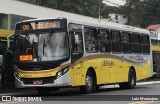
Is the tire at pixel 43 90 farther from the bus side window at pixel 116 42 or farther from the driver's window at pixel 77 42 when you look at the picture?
the bus side window at pixel 116 42

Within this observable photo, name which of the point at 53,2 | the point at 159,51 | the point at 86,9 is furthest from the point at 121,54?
Result: the point at 86,9

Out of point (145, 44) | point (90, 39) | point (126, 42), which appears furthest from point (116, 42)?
point (145, 44)

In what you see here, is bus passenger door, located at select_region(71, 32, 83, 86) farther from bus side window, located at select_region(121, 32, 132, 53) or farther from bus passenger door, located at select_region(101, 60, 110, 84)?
bus side window, located at select_region(121, 32, 132, 53)

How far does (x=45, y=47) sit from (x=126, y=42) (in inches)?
277

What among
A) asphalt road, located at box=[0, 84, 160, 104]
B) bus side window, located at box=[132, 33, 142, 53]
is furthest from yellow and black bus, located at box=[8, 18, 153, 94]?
bus side window, located at box=[132, 33, 142, 53]

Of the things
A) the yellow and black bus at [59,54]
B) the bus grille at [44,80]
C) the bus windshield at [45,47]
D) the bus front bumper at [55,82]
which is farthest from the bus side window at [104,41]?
the bus grille at [44,80]

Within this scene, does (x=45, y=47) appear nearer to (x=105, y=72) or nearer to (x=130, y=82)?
(x=105, y=72)

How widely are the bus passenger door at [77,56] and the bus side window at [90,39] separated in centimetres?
55

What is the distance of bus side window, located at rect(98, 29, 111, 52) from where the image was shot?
69.8 feet

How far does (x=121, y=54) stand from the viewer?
23.6 meters

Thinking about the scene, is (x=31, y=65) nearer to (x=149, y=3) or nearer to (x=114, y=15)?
(x=149, y=3)

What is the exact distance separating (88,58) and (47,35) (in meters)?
2.32

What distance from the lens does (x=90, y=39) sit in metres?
20.2

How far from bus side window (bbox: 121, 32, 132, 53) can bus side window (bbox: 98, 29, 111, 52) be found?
1.92 meters
